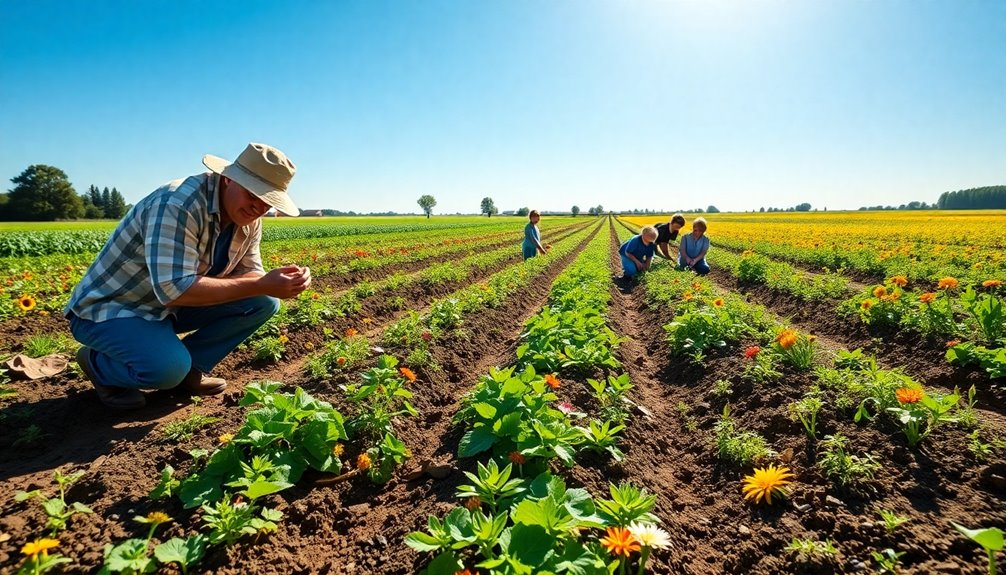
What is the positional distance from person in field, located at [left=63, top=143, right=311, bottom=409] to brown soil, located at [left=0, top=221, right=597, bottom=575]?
0.34m

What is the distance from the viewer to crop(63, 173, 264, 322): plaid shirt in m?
2.85

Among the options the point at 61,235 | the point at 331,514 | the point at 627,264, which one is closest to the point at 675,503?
the point at 331,514

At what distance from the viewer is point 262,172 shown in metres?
2.97

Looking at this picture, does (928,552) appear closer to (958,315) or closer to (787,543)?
(787,543)

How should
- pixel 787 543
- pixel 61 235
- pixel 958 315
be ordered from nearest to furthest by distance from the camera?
1. pixel 787 543
2. pixel 958 315
3. pixel 61 235

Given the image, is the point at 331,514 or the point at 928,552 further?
the point at 331,514

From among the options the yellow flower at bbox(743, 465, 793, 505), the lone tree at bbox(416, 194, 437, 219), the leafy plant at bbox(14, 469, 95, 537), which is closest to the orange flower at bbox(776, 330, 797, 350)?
the yellow flower at bbox(743, 465, 793, 505)

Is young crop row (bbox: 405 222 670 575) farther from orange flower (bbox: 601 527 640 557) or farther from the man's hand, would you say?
the man's hand

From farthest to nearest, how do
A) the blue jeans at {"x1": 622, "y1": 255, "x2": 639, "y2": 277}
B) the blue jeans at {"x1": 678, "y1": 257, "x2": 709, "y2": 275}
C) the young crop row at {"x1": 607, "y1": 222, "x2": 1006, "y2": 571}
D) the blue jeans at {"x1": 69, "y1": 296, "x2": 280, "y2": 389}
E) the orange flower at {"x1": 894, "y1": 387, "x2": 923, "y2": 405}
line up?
the blue jeans at {"x1": 622, "y1": 255, "x2": 639, "y2": 277} → the blue jeans at {"x1": 678, "y1": 257, "x2": 709, "y2": 275} → the blue jeans at {"x1": 69, "y1": 296, "x2": 280, "y2": 389} → the orange flower at {"x1": 894, "y1": 387, "x2": 923, "y2": 405} → the young crop row at {"x1": 607, "y1": 222, "x2": 1006, "y2": 571}

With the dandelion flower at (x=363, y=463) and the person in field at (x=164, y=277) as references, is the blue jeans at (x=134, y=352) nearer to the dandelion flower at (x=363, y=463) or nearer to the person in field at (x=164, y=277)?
the person in field at (x=164, y=277)

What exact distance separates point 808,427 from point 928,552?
1027 millimetres

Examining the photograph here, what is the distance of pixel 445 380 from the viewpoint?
13.6 ft

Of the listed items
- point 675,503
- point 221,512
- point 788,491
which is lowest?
point 675,503

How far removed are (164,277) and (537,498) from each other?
271 centimetres
